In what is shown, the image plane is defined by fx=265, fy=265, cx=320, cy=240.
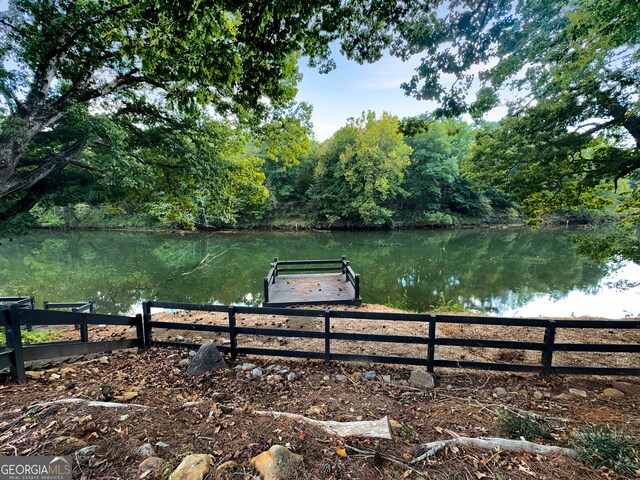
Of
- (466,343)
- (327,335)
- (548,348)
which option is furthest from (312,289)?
(548,348)

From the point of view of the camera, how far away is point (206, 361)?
3951mm

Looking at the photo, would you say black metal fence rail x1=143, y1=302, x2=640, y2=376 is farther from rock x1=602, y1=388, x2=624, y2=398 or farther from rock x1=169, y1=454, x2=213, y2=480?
rock x1=169, y1=454, x2=213, y2=480

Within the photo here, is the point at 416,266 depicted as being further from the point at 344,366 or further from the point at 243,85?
the point at 243,85

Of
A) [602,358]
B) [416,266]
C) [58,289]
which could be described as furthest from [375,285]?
[58,289]

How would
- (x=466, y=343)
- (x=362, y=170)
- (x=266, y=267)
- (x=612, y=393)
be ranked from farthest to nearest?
(x=362, y=170) → (x=266, y=267) → (x=466, y=343) → (x=612, y=393)

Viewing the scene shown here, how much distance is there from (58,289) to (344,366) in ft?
48.6

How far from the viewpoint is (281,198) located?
35.4m

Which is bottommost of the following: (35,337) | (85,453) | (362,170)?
(35,337)

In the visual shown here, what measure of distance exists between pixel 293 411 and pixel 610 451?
2.74 m

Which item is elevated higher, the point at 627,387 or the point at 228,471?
the point at 228,471

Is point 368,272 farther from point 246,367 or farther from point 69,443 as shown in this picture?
point 69,443

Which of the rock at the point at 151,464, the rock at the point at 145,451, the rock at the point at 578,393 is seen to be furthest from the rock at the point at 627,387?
the rock at the point at 145,451

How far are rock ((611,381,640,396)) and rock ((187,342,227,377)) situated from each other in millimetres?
5449

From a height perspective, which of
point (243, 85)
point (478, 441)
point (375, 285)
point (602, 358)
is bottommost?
point (375, 285)
